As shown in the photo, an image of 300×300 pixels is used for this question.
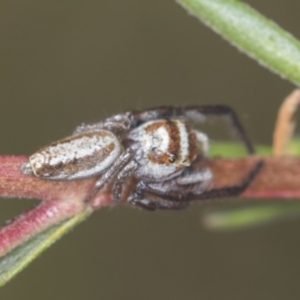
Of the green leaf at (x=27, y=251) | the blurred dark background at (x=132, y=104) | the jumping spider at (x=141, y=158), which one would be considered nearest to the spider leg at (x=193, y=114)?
the jumping spider at (x=141, y=158)

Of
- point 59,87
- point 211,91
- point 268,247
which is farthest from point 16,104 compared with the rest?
point 268,247

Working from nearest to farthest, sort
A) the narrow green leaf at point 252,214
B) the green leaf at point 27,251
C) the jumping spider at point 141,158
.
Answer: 1. the green leaf at point 27,251
2. the jumping spider at point 141,158
3. the narrow green leaf at point 252,214

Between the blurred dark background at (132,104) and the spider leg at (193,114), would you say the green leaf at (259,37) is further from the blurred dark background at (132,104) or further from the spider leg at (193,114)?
the blurred dark background at (132,104)

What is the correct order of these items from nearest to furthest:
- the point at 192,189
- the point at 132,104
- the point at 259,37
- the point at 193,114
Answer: the point at 259,37 → the point at 192,189 → the point at 193,114 → the point at 132,104

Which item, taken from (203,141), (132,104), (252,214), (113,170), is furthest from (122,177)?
(132,104)

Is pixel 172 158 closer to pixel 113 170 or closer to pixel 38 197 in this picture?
pixel 113 170

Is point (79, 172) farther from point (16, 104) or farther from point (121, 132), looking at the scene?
point (16, 104)

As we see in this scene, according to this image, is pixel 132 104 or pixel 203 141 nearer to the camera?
pixel 203 141
